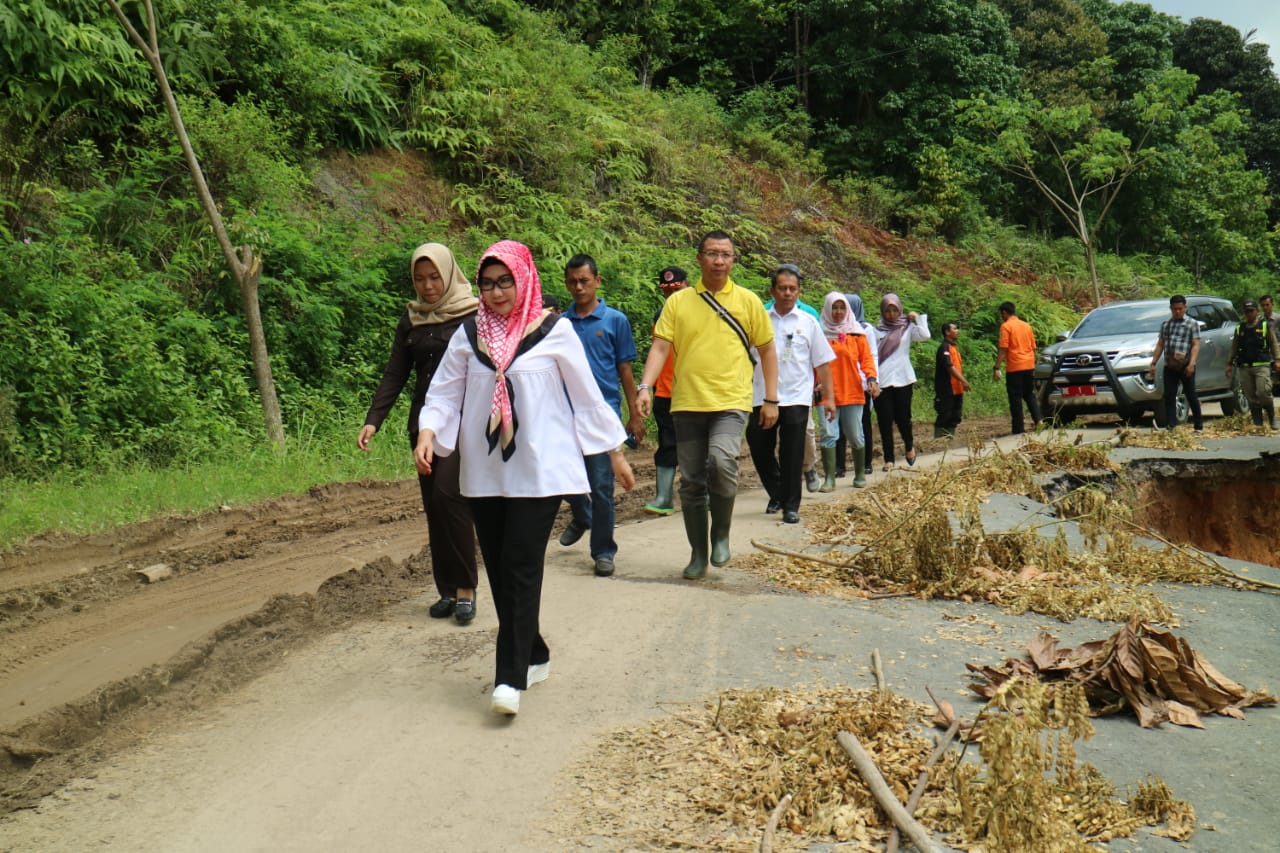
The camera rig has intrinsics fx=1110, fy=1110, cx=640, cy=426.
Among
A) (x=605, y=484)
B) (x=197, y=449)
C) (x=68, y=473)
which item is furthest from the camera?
(x=197, y=449)

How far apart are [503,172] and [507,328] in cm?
1495

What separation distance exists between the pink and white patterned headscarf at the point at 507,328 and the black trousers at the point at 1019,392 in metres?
12.0

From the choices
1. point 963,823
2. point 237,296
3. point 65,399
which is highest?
point 237,296

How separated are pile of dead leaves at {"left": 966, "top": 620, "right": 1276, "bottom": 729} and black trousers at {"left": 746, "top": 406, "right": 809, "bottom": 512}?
4149 mm

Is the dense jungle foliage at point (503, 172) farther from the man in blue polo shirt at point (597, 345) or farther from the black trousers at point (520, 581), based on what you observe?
the black trousers at point (520, 581)

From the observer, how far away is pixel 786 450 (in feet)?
29.6

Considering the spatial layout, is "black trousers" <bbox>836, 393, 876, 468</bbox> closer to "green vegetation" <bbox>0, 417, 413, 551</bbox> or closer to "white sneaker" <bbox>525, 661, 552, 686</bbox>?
"green vegetation" <bbox>0, 417, 413, 551</bbox>

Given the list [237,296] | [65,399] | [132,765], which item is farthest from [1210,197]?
[132,765]

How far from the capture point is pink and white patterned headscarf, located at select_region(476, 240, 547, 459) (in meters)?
4.70

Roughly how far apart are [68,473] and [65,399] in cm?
80

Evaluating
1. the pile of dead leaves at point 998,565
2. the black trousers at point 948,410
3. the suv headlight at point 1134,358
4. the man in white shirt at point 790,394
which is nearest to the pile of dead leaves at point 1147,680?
the pile of dead leaves at point 998,565

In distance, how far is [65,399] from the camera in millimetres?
10305

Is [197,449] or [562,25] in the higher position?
[562,25]

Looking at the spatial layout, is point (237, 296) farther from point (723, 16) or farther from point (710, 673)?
point (723, 16)
